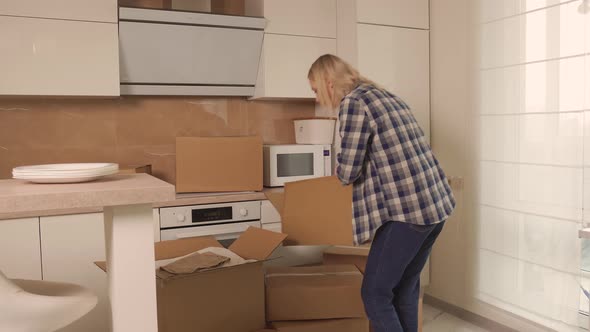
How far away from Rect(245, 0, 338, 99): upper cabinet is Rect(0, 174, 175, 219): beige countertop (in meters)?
2.03

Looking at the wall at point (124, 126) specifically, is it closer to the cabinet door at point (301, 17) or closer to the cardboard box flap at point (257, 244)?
the cabinet door at point (301, 17)

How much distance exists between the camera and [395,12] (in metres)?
3.10

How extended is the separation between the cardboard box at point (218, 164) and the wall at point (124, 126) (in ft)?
1.42

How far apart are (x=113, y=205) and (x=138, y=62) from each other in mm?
1985

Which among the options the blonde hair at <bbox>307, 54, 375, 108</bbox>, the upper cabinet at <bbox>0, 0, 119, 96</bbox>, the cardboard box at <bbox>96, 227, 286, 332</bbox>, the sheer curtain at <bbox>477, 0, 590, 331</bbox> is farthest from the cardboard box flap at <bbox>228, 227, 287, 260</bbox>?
the sheer curtain at <bbox>477, 0, 590, 331</bbox>

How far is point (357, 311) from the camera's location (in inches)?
76.8

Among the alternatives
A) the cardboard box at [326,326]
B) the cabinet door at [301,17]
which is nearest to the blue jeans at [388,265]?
the cardboard box at [326,326]

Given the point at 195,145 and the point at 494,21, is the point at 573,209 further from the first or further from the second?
the point at 195,145

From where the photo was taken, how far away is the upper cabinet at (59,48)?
249 centimetres

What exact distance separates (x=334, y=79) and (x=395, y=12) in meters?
1.43

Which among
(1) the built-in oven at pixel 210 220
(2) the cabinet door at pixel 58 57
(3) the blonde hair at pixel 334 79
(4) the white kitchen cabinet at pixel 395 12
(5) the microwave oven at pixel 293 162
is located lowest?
(1) the built-in oven at pixel 210 220

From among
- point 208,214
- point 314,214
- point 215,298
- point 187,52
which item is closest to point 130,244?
point 215,298

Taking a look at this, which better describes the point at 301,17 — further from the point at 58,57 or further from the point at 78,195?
the point at 78,195

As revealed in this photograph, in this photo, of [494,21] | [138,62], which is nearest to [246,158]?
[138,62]
